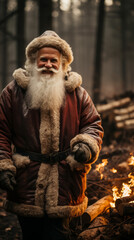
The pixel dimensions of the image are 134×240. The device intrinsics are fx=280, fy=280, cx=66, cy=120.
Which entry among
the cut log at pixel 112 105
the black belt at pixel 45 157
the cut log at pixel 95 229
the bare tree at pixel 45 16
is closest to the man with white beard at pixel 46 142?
the black belt at pixel 45 157

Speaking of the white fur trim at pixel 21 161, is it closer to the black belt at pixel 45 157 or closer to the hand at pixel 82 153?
the black belt at pixel 45 157

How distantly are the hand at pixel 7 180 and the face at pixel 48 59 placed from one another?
126cm

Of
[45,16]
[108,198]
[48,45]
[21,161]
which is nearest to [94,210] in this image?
[108,198]

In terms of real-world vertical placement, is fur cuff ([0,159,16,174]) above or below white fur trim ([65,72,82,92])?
below

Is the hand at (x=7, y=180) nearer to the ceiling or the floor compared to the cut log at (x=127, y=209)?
nearer to the ceiling

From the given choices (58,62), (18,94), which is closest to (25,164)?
(18,94)

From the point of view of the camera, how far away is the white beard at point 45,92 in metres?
3.33

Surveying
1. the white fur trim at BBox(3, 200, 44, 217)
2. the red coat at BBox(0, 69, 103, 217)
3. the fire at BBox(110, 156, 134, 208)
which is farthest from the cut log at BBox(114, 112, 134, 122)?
the white fur trim at BBox(3, 200, 44, 217)

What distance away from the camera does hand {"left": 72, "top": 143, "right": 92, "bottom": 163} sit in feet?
10.1

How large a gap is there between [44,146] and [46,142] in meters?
0.05

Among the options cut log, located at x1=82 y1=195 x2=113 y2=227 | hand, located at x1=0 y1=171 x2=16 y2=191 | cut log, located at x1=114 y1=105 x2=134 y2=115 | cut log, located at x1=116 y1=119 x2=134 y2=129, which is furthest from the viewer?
cut log, located at x1=114 y1=105 x2=134 y2=115

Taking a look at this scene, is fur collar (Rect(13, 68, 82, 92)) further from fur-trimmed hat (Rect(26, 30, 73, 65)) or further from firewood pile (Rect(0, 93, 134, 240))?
firewood pile (Rect(0, 93, 134, 240))

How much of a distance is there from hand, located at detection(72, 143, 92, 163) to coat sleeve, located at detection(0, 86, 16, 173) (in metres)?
0.73

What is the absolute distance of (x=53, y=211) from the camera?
10.4 feet
